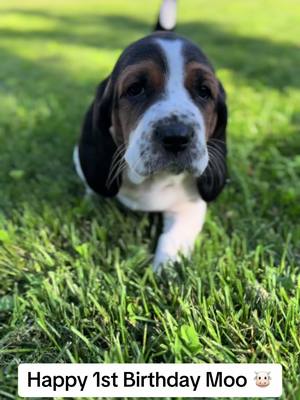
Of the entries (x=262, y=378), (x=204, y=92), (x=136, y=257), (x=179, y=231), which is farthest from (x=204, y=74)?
(x=262, y=378)

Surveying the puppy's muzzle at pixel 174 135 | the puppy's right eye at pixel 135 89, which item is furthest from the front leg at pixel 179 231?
the puppy's right eye at pixel 135 89

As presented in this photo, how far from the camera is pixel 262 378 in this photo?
174cm

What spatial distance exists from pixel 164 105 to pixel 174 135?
19 cm

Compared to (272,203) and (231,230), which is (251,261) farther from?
(272,203)

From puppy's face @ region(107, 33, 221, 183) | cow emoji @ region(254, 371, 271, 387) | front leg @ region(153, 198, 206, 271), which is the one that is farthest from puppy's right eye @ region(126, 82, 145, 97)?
cow emoji @ region(254, 371, 271, 387)

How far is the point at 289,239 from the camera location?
8.92 ft

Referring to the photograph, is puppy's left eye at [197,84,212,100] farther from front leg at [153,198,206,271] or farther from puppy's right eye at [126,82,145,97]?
front leg at [153,198,206,271]

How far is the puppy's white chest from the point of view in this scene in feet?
9.36

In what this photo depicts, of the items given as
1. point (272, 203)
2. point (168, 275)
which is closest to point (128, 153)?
point (168, 275)

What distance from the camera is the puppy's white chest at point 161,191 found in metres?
A: 2.85

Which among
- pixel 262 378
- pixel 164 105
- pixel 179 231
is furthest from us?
pixel 179 231

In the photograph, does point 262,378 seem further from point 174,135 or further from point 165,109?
point 165,109

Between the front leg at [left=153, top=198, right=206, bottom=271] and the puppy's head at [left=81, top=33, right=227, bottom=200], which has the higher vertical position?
the puppy's head at [left=81, top=33, right=227, bottom=200]

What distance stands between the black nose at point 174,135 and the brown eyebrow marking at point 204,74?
0.34 m
